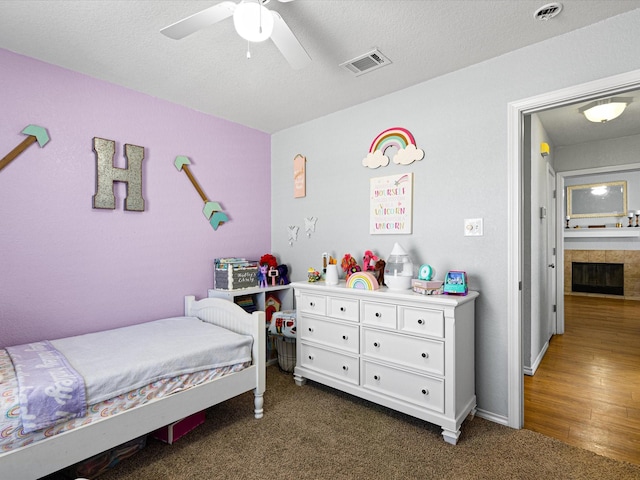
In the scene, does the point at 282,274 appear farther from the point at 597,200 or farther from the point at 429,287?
the point at 597,200

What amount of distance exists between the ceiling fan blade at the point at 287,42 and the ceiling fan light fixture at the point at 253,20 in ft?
0.19

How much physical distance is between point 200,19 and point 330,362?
2.29 m

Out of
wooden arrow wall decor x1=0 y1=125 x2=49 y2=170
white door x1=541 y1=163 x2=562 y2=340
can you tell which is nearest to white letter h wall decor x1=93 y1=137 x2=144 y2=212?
wooden arrow wall decor x1=0 y1=125 x2=49 y2=170

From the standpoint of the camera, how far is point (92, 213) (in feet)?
8.08

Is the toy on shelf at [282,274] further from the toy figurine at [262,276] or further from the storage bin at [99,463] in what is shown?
the storage bin at [99,463]

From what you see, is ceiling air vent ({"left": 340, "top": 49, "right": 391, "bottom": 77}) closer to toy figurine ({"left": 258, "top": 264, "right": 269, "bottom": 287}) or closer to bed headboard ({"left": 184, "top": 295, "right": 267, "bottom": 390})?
bed headboard ({"left": 184, "top": 295, "right": 267, "bottom": 390})

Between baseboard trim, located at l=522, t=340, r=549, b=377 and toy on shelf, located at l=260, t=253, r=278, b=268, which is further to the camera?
toy on shelf, located at l=260, t=253, r=278, b=268

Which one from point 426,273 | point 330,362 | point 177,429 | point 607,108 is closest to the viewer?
point 177,429

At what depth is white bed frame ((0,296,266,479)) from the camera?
1.46 meters

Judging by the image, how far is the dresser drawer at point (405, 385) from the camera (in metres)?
2.10

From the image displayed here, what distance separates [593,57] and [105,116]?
3.13 m

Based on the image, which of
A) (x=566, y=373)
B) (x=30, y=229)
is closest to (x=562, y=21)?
(x=566, y=373)

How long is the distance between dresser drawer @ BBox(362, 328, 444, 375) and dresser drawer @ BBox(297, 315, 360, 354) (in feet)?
0.32

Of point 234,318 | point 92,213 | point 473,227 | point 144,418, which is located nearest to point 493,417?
point 473,227
